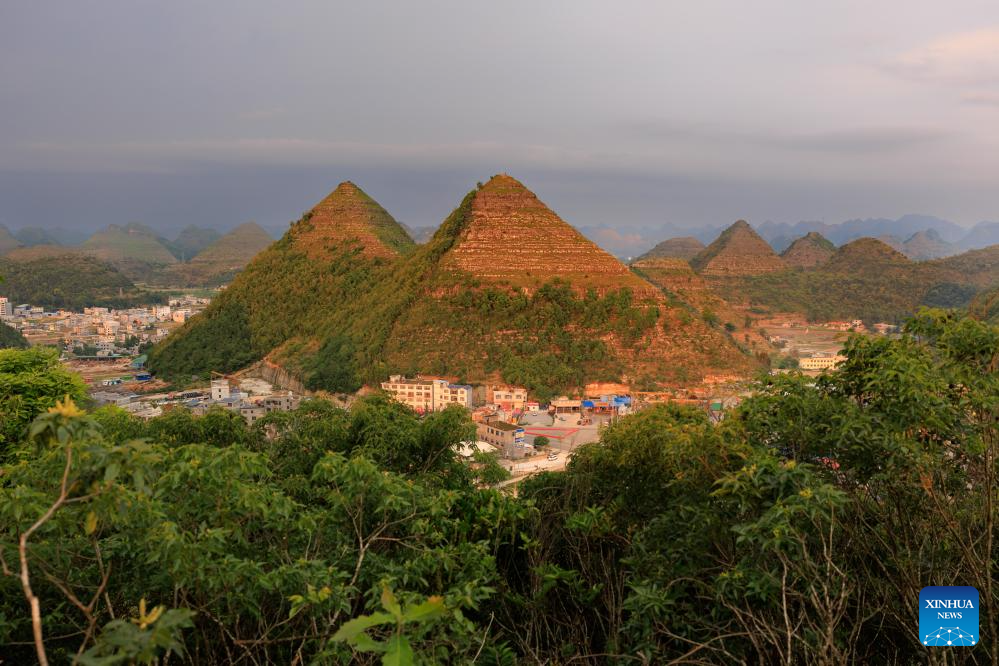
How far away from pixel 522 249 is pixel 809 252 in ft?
338

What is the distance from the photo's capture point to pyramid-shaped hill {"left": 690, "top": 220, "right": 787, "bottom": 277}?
10081 cm

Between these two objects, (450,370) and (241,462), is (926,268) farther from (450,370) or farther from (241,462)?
(241,462)

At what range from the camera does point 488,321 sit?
4006 cm

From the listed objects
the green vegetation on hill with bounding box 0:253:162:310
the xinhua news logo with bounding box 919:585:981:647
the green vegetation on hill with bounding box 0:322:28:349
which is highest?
the green vegetation on hill with bounding box 0:253:162:310

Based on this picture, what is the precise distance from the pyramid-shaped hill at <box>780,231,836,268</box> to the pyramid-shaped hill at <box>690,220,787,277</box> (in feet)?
57.5

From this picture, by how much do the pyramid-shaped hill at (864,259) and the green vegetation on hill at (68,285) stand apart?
113 meters

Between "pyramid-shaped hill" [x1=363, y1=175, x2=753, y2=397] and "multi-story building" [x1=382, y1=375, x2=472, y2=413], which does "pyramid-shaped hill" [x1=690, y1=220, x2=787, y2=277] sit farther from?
"multi-story building" [x1=382, y1=375, x2=472, y2=413]

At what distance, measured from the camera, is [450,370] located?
37.7 m

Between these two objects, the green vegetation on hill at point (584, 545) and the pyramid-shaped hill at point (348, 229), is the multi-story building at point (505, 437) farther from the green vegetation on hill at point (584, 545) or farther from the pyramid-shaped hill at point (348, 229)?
the pyramid-shaped hill at point (348, 229)

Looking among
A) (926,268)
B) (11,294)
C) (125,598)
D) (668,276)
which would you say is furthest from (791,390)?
(11,294)

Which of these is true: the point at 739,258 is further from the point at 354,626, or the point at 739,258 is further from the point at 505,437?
the point at 354,626

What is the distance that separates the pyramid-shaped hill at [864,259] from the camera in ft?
313

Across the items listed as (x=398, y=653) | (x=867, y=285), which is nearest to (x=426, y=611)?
(x=398, y=653)

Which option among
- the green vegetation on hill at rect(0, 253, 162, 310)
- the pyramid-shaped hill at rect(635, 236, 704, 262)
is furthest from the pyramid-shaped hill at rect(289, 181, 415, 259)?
the pyramid-shaped hill at rect(635, 236, 704, 262)
